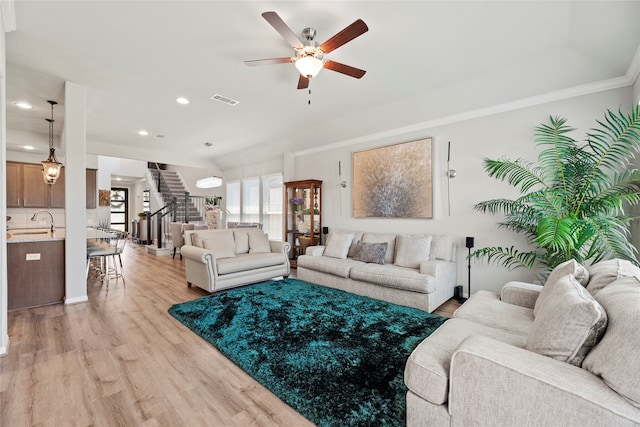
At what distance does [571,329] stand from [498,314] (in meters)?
0.88

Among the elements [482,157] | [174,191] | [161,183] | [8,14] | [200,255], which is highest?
[8,14]

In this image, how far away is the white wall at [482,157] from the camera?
3.04 m

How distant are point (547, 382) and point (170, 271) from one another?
5.76 meters

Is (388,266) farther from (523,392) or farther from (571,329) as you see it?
(523,392)

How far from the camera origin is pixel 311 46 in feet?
7.55

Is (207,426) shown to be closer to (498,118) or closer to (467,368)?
(467,368)

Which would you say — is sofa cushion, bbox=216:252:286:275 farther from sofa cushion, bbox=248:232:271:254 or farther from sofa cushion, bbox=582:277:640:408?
sofa cushion, bbox=582:277:640:408

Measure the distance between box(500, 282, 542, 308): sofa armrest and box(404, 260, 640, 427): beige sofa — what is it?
76 cm

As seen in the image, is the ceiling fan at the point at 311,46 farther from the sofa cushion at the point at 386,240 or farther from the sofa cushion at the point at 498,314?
the sofa cushion at the point at 386,240

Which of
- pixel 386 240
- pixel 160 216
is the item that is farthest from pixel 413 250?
pixel 160 216

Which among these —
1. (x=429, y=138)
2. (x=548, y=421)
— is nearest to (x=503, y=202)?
(x=429, y=138)

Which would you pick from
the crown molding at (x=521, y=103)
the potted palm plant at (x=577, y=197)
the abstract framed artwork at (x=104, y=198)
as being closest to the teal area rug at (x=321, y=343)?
the potted palm plant at (x=577, y=197)

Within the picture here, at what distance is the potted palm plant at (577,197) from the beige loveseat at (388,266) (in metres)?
0.65

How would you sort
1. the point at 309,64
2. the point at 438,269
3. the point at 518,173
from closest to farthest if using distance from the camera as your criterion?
the point at 309,64 → the point at 518,173 → the point at 438,269
